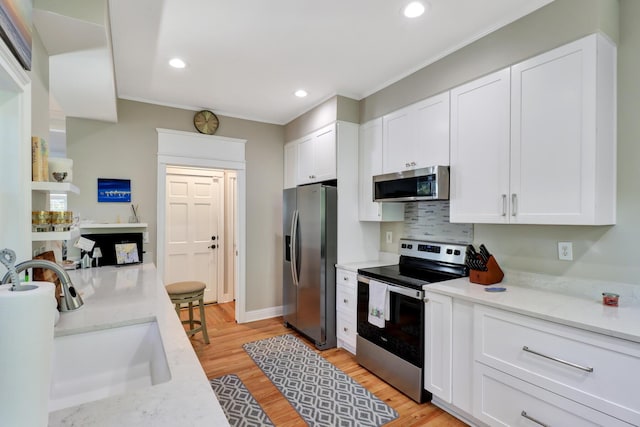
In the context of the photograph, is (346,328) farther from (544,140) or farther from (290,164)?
(544,140)

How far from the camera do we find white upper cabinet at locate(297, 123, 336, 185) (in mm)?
3348

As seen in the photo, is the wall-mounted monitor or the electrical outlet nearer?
the electrical outlet

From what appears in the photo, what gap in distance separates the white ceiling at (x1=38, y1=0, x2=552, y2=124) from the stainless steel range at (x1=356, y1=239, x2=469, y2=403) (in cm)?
157

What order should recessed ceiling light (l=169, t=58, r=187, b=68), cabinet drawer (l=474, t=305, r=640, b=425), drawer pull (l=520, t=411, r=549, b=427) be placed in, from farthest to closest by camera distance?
1. recessed ceiling light (l=169, t=58, r=187, b=68)
2. drawer pull (l=520, t=411, r=549, b=427)
3. cabinet drawer (l=474, t=305, r=640, b=425)

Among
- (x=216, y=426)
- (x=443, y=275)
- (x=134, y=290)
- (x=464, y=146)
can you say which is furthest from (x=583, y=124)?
(x=134, y=290)

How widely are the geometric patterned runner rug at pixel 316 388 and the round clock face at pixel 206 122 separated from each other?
7.94 ft

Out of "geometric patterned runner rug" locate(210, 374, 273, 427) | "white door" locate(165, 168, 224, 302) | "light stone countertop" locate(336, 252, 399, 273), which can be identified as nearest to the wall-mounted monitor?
"white door" locate(165, 168, 224, 302)

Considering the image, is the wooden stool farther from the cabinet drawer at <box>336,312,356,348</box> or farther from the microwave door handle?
the microwave door handle

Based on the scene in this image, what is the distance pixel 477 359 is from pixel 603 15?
2015mm

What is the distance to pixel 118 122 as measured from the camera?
337 cm

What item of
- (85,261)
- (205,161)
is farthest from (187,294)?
(205,161)

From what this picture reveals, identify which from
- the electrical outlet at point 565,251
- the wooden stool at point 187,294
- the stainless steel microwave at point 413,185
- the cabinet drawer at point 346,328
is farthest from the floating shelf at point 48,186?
the electrical outlet at point 565,251

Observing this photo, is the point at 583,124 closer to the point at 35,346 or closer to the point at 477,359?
the point at 477,359

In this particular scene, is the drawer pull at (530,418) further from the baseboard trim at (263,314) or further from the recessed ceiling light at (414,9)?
the baseboard trim at (263,314)
